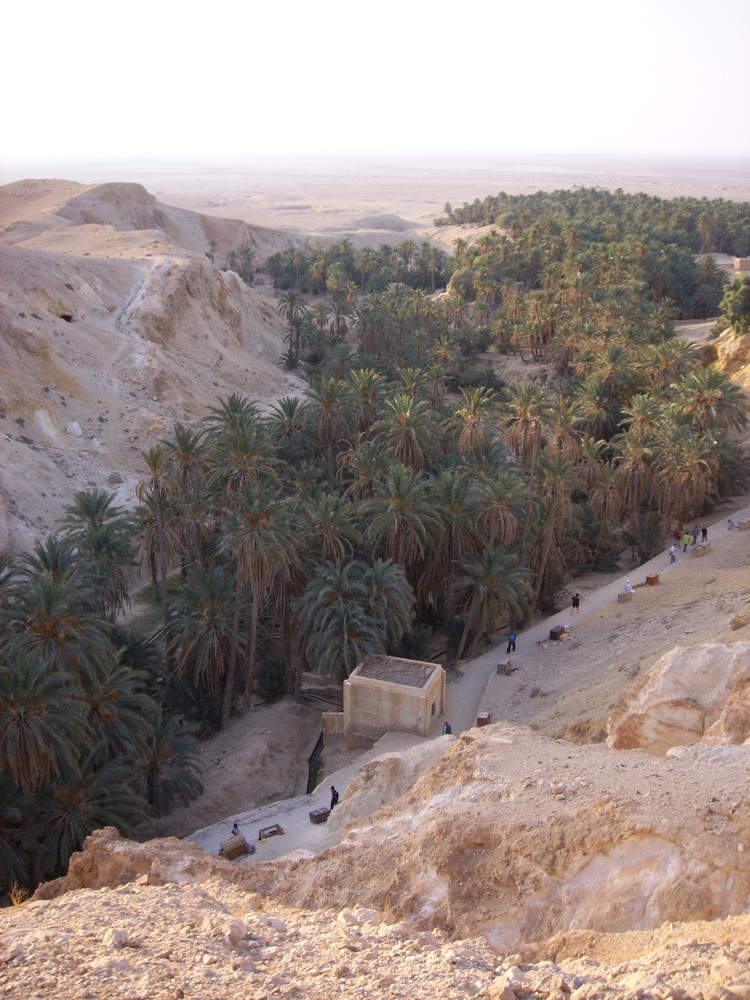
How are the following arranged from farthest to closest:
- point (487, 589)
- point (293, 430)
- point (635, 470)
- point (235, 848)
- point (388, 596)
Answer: point (293, 430), point (635, 470), point (487, 589), point (388, 596), point (235, 848)

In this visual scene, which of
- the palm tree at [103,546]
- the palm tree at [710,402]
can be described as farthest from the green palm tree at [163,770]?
the palm tree at [710,402]

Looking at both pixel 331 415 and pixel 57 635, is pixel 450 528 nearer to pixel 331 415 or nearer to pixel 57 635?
pixel 331 415

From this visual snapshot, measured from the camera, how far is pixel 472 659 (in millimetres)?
26984

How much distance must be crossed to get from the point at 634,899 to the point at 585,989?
196cm

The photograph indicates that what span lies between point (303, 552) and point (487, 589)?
573 centimetres

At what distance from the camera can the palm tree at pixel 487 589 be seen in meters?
25.9

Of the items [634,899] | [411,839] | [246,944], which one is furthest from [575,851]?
[246,944]

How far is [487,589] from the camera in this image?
85.1ft

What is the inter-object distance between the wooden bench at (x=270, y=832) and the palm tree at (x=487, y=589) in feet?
32.9

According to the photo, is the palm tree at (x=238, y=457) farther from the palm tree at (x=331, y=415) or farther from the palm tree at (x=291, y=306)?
the palm tree at (x=291, y=306)

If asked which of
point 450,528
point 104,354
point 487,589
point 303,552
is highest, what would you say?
point 104,354

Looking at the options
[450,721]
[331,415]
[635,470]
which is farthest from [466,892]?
[635,470]

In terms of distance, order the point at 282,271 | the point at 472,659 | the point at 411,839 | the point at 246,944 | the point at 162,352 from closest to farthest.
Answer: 1. the point at 246,944
2. the point at 411,839
3. the point at 472,659
4. the point at 162,352
5. the point at 282,271

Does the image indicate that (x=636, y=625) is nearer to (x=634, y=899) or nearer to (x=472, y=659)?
(x=472, y=659)
